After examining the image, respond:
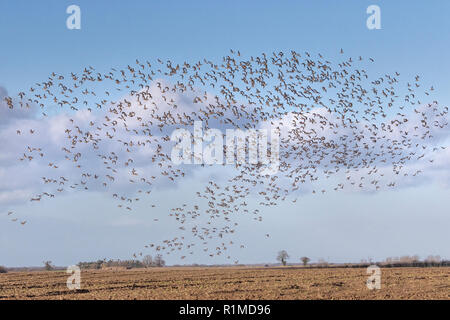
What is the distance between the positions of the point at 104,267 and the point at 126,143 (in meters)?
41.1

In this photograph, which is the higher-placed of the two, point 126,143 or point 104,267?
point 126,143

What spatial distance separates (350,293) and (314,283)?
5.58 metres

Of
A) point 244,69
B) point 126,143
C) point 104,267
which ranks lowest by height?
point 104,267

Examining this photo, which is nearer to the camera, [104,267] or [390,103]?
[390,103]
